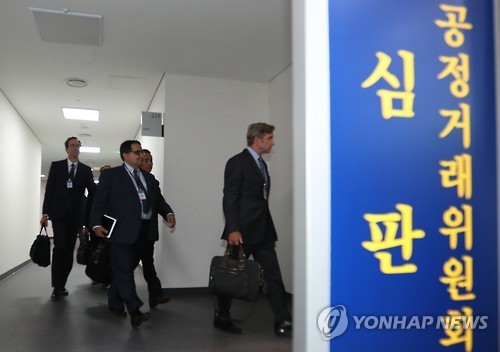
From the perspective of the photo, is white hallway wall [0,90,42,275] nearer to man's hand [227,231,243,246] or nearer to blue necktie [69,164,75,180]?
blue necktie [69,164,75,180]

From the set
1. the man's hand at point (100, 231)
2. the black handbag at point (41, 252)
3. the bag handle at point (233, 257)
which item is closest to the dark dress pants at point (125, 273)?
the man's hand at point (100, 231)

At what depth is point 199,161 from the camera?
211 inches

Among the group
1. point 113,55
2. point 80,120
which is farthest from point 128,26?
point 80,120

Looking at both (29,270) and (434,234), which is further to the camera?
(29,270)

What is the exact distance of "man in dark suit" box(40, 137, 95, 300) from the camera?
468cm

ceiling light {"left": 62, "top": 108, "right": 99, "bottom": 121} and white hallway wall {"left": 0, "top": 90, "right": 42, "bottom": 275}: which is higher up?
ceiling light {"left": 62, "top": 108, "right": 99, "bottom": 121}

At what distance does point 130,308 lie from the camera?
3.45 m

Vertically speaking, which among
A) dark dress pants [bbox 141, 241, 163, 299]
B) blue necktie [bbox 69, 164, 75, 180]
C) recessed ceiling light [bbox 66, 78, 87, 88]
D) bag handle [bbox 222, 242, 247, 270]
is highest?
recessed ceiling light [bbox 66, 78, 87, 88]

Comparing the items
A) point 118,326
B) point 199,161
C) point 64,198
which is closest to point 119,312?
point 118,326

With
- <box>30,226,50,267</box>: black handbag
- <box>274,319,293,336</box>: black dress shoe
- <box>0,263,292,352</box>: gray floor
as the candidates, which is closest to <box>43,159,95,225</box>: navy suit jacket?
<box>30,226,50,267</box>: black handbag

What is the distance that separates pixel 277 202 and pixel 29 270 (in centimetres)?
494

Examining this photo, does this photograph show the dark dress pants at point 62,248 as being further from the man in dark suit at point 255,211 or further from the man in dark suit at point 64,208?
the man in dark suit at point 255,211

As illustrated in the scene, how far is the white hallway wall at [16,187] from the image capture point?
6496mm

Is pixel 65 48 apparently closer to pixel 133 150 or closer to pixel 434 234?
pixel 133 150
